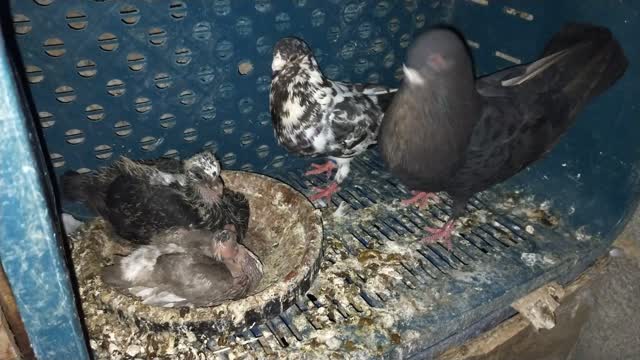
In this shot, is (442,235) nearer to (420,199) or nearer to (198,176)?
(420,199)

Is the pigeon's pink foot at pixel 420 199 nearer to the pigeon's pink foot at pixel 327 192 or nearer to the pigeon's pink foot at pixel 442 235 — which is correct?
the pigeon's pink foot at pixel 442 235

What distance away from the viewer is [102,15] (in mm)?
1444

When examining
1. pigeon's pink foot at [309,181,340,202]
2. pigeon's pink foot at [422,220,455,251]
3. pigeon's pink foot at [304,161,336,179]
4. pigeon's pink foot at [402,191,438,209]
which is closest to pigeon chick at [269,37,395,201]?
pigeon's pink foot at [309,181,340,202]

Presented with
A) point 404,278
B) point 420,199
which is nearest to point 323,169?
point 420,199

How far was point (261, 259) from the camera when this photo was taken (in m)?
1.79

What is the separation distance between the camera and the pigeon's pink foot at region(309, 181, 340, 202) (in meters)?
1.98

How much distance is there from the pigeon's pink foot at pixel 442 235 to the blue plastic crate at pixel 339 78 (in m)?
0.06

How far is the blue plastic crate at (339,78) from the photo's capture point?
1.47 meters

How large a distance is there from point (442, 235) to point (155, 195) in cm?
104

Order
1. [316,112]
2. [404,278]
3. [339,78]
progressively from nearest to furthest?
[404,278], [316,112], [339,78]

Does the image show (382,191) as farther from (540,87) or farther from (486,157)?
(540,87)

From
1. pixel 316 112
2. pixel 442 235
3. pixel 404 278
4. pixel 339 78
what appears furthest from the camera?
pixel 339 78

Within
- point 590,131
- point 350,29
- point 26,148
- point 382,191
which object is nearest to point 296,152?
A: point 382,191

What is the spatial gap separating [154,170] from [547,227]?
1486mm
